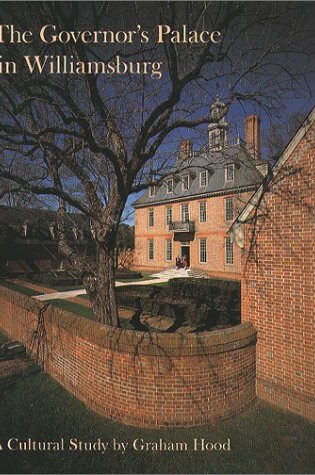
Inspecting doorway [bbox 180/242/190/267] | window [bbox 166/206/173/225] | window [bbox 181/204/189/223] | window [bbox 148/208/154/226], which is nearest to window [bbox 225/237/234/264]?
doorway [bbox 180/242/190/267]

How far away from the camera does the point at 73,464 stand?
4.30 meters

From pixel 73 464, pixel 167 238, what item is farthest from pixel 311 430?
pixel 167 238

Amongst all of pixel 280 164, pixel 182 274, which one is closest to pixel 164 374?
pixel 280 164

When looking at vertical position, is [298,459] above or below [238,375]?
below

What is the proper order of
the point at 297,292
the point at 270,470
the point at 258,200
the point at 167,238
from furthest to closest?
the point at 167,238 < the point at 258,200 < the point at 297,292 < the point at 270,470

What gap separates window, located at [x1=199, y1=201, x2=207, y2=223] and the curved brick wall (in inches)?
949

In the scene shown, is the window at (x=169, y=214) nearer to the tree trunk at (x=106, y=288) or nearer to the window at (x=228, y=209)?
the window at (x=228, y=209)

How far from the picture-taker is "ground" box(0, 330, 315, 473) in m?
4.23

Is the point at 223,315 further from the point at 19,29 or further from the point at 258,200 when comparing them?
the point at 19,29

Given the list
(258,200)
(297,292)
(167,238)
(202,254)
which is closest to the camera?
(297,292)

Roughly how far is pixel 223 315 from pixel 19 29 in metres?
9.35

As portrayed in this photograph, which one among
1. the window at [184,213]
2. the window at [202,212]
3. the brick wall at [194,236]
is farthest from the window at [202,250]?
the window at [184,213]

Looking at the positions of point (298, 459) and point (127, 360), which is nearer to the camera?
point (298, 459)

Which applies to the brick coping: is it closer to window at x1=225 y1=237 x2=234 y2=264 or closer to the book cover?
the book cover
